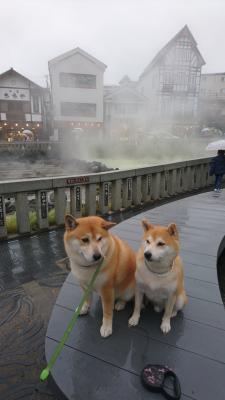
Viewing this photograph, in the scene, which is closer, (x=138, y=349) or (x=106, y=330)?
(x=138, y=349)

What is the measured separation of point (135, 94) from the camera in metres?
34.4

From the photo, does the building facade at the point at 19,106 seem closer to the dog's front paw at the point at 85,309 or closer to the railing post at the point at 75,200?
the railing post at the point at 75,200

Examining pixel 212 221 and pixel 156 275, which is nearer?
pixel 156 275

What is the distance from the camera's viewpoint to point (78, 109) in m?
33.1

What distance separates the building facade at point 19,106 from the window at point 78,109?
10.9ft

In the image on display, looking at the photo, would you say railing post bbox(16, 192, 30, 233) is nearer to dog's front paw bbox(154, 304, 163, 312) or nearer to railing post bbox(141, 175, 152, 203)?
railing post bbox(141, 175, 152, 203)

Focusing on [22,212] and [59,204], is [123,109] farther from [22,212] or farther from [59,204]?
[22,212]

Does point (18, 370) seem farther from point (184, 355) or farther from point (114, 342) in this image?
point (184, 355)

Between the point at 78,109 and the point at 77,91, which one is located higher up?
the point at 77,91

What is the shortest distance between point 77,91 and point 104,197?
28.9 metres

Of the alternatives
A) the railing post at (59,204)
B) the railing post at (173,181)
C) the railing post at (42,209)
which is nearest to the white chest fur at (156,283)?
the railing post at (42,209)

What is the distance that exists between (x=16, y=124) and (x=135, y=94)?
1436 centimetres

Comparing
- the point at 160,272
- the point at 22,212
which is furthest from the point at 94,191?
the point at 160,272

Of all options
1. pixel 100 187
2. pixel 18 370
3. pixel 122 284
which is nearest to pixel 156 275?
pixel 122 284
